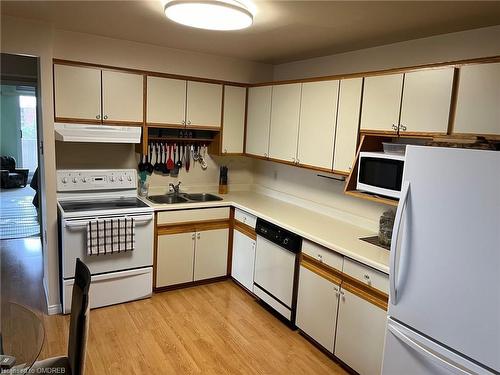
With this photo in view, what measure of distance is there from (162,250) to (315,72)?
2363mm

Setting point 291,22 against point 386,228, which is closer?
point 291,22

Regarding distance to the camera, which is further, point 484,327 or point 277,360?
point 277,360

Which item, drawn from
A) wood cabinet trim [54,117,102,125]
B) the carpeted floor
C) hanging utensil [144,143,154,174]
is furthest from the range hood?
the carpeted floor

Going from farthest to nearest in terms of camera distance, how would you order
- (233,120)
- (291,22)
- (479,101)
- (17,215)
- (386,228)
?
(17,215) < (233,120) < (386,228) < (291,22) < (479,101)

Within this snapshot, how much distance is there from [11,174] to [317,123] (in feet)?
27.0

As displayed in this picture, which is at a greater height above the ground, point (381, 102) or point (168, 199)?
point (381, 102)

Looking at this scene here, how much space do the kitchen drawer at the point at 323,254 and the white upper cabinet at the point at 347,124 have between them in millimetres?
639

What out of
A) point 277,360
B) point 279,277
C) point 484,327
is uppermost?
point 484,327

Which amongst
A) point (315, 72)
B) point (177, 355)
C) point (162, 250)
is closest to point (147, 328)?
point (177, 355)

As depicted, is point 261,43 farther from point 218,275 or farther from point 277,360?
point 277,360

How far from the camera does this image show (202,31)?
3.00 m

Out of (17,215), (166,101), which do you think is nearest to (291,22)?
(166,101)

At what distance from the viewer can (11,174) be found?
341 inches

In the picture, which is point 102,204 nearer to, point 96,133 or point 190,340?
point 96,133
